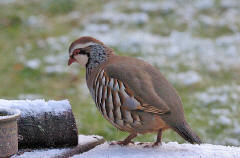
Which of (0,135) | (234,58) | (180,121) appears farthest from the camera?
(234,58)

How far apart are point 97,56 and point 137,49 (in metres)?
4.22

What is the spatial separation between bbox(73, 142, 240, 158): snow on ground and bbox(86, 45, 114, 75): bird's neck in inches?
27.2

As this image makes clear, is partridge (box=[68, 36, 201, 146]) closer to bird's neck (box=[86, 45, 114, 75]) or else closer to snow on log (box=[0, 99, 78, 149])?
bird's neck (box=[86, 45, 114, 75])

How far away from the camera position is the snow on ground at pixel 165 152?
3.47 m

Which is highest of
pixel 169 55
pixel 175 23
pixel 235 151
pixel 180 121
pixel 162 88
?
pixel 175 23

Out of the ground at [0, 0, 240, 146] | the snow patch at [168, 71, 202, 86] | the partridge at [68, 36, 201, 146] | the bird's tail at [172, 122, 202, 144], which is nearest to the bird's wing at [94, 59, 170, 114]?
the partridge at [68, 36, 201, 146]

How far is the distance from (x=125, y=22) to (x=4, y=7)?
2587 mm

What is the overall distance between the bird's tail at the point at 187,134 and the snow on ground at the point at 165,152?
0.12 m

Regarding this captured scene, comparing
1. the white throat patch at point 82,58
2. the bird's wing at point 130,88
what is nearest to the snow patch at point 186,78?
the white throat patch at point 82,58

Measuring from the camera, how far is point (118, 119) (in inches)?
143

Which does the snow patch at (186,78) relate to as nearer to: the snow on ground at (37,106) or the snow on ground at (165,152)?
the snow on ground at (165,152)

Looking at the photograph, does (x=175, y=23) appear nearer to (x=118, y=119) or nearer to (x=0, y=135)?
(x=118, y=119)

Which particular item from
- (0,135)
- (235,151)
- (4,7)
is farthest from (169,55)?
(0,135)

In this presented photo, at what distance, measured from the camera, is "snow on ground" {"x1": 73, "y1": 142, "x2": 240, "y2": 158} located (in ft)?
11.4
